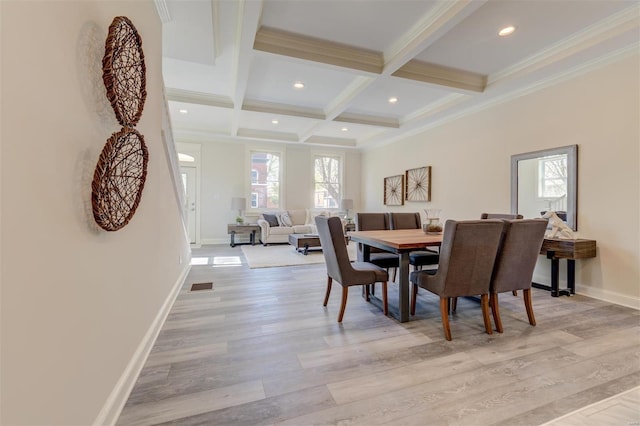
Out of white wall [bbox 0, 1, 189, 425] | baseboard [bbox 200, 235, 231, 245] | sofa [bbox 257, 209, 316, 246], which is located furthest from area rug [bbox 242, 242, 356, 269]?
white wall [bbox 0, 1, 189, 425]

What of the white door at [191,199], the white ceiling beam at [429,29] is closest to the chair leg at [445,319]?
the white ceiling beam at [429,29]

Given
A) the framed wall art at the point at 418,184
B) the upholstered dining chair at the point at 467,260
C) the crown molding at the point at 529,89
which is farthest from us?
the framed wall art at the point at 418,184

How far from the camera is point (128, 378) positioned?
1509mm

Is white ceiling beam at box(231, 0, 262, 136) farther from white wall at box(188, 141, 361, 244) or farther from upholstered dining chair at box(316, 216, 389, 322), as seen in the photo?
white wall at box(188, 141, 361, 244)

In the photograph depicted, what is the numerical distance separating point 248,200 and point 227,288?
4.19m

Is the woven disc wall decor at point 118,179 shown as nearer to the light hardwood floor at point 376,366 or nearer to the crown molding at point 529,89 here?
the light hardwood floor at point 376,366

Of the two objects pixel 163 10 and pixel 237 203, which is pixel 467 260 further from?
pixel 237 203

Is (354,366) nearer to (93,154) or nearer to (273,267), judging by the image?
(93,154)

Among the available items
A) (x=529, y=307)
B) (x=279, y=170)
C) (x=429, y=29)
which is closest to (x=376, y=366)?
(x=529, y=307)

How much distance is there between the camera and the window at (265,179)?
7.47 metres

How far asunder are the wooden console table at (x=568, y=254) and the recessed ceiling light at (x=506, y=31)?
2281mm

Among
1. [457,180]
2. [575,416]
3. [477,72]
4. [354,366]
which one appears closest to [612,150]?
[477,72]

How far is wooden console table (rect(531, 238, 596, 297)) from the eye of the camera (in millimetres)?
2990

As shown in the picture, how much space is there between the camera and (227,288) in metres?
3.41
